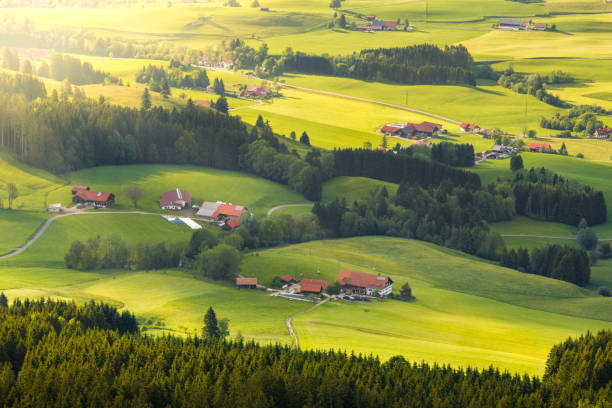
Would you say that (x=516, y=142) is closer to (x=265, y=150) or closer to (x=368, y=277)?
(x=265, y=150)

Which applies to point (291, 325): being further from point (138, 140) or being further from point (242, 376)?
point (138, 140)

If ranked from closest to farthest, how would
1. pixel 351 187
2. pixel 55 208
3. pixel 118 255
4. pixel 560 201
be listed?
pixel 118 255 < pixel 55 208 < pixel 560 201 < pixel 351 187

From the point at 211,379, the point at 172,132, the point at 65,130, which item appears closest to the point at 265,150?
the point at 172,132

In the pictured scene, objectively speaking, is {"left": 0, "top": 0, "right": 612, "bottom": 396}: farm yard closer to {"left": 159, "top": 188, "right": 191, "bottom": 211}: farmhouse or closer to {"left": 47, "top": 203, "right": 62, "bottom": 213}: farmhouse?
{"left": 159, "top": 188, "right": 191, "bottom": 211}: farmhouse

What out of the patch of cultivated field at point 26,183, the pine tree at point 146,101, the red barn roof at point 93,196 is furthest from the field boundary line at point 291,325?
the pine tree at point 146,101

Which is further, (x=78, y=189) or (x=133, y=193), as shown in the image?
(x=133, y=193)

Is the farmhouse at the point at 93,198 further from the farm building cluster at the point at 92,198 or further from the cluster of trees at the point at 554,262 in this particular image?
the cluster of trees at the point at 554,262

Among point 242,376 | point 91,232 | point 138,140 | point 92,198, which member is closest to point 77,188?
point 92,198
